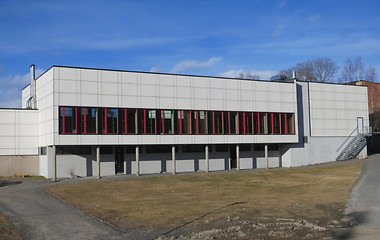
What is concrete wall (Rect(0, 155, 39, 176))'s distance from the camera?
147 feet

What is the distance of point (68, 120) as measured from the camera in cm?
4069

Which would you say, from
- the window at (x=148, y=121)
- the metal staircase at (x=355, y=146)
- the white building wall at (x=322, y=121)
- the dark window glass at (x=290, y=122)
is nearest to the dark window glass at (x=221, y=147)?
the dark window glass at (x=290, y=122)

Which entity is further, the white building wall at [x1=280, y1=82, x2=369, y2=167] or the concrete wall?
the white building wall at [x1=280, y1=82, x2=369, y2=167]

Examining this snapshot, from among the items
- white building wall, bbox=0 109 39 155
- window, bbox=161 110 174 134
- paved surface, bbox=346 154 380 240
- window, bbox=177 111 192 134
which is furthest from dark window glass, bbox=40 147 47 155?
paved surface, bbox=346 154 380 240

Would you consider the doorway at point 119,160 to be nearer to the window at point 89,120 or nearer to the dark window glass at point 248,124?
the window at point 89,120

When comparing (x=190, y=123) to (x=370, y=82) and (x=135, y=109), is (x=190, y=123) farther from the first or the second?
(x=370, y=82)

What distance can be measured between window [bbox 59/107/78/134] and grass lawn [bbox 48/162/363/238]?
6.20 meters

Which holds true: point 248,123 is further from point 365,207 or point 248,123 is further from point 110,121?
point 365,207

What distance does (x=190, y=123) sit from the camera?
4666 centimetres

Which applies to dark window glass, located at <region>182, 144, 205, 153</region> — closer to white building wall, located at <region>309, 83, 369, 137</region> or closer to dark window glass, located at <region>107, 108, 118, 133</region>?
dark window glass, located at <region>107, 108, 118, 133</region>

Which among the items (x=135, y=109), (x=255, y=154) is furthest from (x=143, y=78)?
(x=255, y=154)

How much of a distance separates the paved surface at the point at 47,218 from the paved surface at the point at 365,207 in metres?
9.59

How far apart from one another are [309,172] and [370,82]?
46570 millimetres

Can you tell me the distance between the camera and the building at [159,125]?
4159 centimetres
